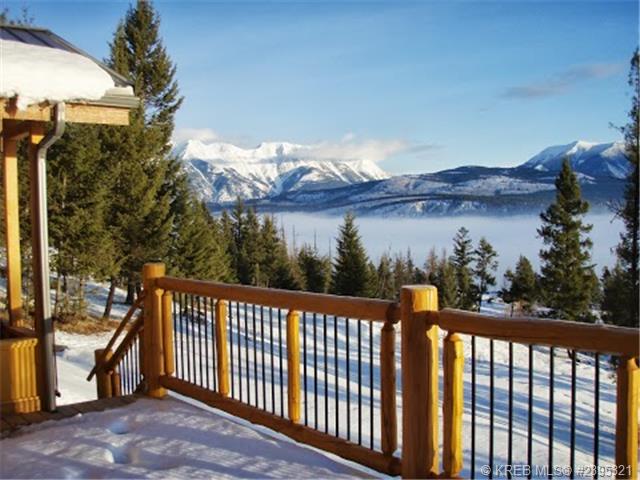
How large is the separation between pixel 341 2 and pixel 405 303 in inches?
189

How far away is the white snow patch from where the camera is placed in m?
3.95

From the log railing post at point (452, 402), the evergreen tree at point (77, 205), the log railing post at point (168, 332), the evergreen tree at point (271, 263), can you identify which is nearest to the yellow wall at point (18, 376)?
the log railing post at point (168, 332)

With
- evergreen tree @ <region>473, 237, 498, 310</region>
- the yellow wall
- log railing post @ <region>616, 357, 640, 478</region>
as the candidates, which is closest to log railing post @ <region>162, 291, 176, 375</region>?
the yellow wall

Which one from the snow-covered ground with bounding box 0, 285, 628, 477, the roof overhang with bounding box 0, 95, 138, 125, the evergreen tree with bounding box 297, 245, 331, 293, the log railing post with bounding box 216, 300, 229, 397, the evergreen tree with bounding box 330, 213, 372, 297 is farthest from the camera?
the evergreen tree with bounding box 297, 245, 331, 293

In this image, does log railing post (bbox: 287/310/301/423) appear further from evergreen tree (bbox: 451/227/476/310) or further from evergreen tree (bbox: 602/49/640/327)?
evergreen tree (bbox: 451/227/476/310)

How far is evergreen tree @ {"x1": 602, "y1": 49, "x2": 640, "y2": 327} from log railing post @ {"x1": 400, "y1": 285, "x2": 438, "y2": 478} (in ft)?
48.4

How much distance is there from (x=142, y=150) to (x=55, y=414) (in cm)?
1507

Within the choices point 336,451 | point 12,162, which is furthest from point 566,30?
point 12,162

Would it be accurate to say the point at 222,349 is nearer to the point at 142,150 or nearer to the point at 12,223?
the point at 12,223

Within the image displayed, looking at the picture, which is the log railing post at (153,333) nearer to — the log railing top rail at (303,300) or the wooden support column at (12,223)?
the log railing top rail at (303,300)

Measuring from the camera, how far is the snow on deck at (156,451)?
129 inches

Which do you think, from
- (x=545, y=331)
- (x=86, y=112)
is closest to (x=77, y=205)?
(x=86, y=112)

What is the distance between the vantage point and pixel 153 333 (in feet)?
16.2

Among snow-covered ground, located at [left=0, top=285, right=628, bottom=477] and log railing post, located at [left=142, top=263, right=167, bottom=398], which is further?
snow-covered ground, located at [left=0, top=285, right=628, bottom=477]
